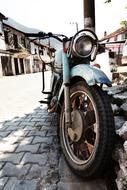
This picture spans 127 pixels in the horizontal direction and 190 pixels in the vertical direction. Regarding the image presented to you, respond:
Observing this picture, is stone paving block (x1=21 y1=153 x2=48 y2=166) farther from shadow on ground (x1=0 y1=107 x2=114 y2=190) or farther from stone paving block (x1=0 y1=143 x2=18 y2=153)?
→ stone paving block (x1=0 y1=143 x2=18 y2=153)

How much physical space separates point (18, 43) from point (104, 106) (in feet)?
121

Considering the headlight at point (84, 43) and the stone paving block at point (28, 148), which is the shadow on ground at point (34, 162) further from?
the headlight at point (84, 43)

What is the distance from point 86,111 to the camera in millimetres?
2758

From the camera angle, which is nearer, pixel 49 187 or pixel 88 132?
pixel 49 187

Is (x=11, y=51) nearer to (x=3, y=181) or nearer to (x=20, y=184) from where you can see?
(x=3, y=181)

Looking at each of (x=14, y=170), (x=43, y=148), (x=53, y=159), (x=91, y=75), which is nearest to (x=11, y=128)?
(x=43, y=148)

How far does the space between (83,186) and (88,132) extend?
0.60 m

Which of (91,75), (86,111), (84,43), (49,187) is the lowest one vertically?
(49,187)

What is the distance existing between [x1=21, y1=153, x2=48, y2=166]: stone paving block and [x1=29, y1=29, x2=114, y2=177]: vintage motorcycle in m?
0.31

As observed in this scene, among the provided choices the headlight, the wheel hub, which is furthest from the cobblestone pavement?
the headlight

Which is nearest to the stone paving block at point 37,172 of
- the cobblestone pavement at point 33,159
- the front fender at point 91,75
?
the cobblestone pavement at point 33,159

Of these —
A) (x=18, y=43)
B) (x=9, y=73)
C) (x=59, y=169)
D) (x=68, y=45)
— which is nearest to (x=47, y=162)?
(x=59, y=169)

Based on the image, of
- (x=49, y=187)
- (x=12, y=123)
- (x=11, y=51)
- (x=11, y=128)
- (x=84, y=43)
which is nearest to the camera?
(x=49, y=187)

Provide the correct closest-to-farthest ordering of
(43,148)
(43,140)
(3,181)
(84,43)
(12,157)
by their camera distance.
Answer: (3,181) → (84,43) → (12,157) → (43,148) → (43,140)
